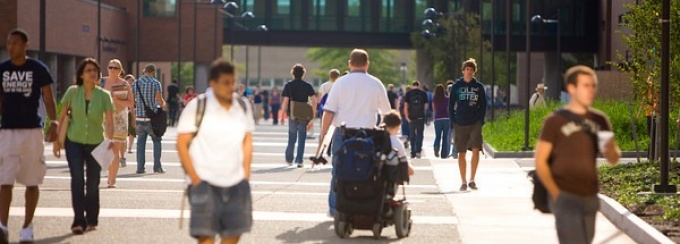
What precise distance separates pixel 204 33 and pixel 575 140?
77322 mm

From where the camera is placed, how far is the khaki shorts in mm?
13078

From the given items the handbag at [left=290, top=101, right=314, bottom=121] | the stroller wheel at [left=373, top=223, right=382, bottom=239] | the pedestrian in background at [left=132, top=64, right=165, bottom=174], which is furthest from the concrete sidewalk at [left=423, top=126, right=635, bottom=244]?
the pedestrian in background at [left=132, top=64, right=165, bottom=174]

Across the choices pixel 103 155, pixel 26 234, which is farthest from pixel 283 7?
pixel 26 234

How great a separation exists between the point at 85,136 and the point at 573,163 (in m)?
6.26

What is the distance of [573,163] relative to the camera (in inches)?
360

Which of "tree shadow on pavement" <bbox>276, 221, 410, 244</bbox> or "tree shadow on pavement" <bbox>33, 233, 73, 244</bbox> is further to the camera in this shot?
"tree shadow on pavement" <bbox>276, 221, 410, 244</bbox>

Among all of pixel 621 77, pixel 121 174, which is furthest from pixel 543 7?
pixel 121 174

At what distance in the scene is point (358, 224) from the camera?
13703 millimetres

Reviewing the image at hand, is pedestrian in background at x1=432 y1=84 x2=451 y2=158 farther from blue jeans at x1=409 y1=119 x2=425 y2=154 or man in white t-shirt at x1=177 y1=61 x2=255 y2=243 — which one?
man in white t-shirt at x1=177 y1=61 x2=255 y2=243

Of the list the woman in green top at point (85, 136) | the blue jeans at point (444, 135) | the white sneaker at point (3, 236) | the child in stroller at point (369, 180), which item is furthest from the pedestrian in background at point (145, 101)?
the white sneaker at point (3, 236)

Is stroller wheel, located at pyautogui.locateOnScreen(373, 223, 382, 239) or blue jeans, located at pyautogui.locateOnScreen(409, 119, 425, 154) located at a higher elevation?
blue jeans, located at pyautogui.locateOnScreen(409, 119, 425, 154)

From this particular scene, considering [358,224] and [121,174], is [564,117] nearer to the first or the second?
[358,224]

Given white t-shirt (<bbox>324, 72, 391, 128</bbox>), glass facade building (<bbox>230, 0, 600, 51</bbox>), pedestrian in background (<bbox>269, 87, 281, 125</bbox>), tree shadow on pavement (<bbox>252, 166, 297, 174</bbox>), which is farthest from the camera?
glass facade building (<bbox>230, 0, 600, 51</bbox>)

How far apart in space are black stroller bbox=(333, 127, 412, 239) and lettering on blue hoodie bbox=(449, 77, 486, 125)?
683 cm
